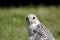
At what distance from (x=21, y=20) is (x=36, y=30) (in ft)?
16.4

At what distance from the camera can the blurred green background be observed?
6.20 m

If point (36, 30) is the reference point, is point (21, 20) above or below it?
below

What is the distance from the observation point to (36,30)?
288 centimetres

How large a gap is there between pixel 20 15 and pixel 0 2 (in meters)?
1.86

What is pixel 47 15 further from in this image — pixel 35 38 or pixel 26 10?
pixel 35 38

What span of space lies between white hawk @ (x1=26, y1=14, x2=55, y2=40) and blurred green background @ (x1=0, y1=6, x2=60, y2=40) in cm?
268

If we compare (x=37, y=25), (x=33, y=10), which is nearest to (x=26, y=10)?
(x=33, y=10)

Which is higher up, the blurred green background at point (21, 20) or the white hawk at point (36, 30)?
the white hawk at point (36, 30)

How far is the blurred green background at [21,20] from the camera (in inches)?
244

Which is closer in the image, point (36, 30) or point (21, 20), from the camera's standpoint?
point (36, 30)

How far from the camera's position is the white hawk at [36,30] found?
281cm

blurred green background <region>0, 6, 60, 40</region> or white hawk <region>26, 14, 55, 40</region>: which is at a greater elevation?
white hawk <region>26, 14, 55, 40</region>

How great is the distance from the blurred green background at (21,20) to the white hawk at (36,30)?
8.78 ft

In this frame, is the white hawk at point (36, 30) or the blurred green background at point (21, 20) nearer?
the white hawk at point (36, 30)
